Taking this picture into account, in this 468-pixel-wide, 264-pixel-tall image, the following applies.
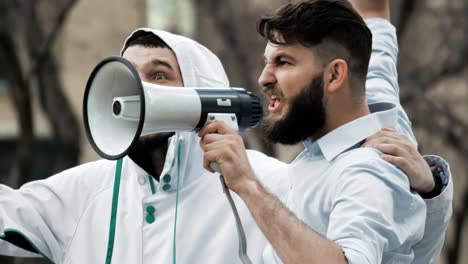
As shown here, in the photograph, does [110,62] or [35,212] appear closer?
[110,62]

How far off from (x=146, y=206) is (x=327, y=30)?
100cm

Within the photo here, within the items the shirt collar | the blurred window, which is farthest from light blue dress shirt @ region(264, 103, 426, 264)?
the blurred window

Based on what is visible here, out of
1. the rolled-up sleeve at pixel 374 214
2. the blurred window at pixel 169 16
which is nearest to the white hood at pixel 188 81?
the rolled-up sleeve at pixel 374 214

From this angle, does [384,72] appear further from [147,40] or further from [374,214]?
[374,214]

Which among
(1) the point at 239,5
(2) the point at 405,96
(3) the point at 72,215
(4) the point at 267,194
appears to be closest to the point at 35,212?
(3) the point at 72,215

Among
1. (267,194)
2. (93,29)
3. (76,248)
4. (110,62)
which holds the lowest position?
(93,29)

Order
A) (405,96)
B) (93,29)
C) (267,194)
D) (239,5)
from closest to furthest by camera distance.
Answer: (267,194), (405,96), (239,5), (93,29)

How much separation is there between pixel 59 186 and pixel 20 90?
17.6ft

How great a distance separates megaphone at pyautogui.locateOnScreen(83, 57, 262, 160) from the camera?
4.02 metres

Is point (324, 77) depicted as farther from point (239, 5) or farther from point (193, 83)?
point (239, 5)

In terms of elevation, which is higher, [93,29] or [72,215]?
[72,215]

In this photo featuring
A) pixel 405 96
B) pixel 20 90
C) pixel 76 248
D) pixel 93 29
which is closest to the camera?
pixel 76 248

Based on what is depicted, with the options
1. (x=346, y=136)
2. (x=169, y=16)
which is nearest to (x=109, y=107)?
(x=346, y=136)

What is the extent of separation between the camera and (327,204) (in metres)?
3.97
